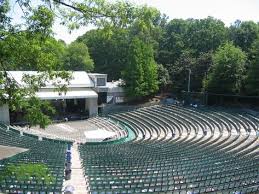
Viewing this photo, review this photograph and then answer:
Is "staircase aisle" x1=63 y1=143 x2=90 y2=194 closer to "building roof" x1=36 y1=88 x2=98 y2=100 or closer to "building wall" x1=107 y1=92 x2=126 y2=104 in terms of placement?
"building roof" x1=36 y1=88 x2=98 y2=100

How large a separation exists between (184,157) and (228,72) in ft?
75.4

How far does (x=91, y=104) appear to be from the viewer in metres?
47.1

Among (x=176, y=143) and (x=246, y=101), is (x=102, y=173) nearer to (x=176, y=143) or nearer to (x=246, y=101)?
(x=176, y=143)

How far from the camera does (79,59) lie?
66688mm

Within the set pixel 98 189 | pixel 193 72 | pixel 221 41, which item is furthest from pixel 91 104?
pixel 98 189

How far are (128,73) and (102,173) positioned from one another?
110 ft

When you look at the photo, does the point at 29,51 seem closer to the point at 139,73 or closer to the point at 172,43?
the point at 139,73

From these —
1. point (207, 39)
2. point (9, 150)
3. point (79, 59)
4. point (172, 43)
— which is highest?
point (207, 39)

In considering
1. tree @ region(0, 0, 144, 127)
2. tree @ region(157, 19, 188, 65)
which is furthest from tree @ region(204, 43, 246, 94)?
tree @ region(0, 0, 144, 127)

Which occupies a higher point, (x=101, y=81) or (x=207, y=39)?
(x=207, y=39)

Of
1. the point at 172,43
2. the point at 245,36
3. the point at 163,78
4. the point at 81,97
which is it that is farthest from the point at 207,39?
the point at 81,97

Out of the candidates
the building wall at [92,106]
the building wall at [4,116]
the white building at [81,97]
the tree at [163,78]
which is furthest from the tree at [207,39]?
the building wall at [4,116]

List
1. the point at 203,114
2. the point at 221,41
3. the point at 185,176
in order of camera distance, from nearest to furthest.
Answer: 1. the point at 185,176
2. the point at 203,114
3. the point at 221,41

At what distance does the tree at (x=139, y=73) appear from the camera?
49.3 m
